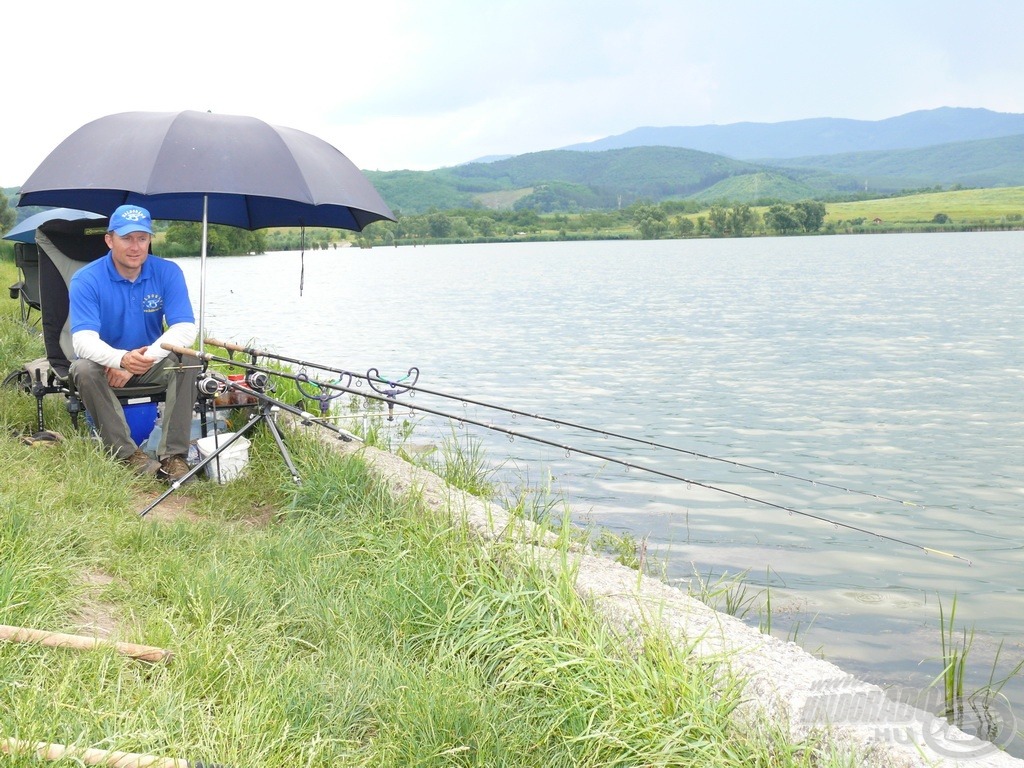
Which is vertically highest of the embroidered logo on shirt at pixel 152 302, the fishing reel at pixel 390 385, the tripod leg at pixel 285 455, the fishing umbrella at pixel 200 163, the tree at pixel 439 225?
the tree at pixel 439 225

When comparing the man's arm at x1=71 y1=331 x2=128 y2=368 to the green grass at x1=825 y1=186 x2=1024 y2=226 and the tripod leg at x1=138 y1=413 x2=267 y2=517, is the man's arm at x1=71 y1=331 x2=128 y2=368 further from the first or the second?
the green grass at x1=825 y1=186 x2=1024 y2=226

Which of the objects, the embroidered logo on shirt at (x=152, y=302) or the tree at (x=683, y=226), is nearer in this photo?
the embroidered logo on shirt at (x=152, y=302)

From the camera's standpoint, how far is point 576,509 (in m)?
8.41

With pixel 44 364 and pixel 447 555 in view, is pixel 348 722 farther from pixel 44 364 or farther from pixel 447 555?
pixel 44 364

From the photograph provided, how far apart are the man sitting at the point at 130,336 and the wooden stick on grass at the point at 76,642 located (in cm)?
283

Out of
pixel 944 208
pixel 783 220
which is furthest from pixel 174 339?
pixel 944 208

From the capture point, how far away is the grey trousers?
6266mm

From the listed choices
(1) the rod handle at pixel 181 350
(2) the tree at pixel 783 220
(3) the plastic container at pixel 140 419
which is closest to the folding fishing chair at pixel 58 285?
(3) the plastic container at pixel 140 419

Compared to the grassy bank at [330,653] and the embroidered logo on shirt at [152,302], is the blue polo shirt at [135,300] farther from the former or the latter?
the grassy bank at [330,653]

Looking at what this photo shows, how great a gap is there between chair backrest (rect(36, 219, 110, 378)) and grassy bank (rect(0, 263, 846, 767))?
223 cm

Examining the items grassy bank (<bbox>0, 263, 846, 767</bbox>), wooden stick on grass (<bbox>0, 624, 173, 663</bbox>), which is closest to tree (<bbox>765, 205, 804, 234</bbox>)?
grassy bank (<bbox>0, 263, 846, 767</bbox>)

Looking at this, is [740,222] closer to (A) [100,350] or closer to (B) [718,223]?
(B) [718,223]

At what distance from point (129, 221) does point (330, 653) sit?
3666 millimetres

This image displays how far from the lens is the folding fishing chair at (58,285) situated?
727 centimetres
